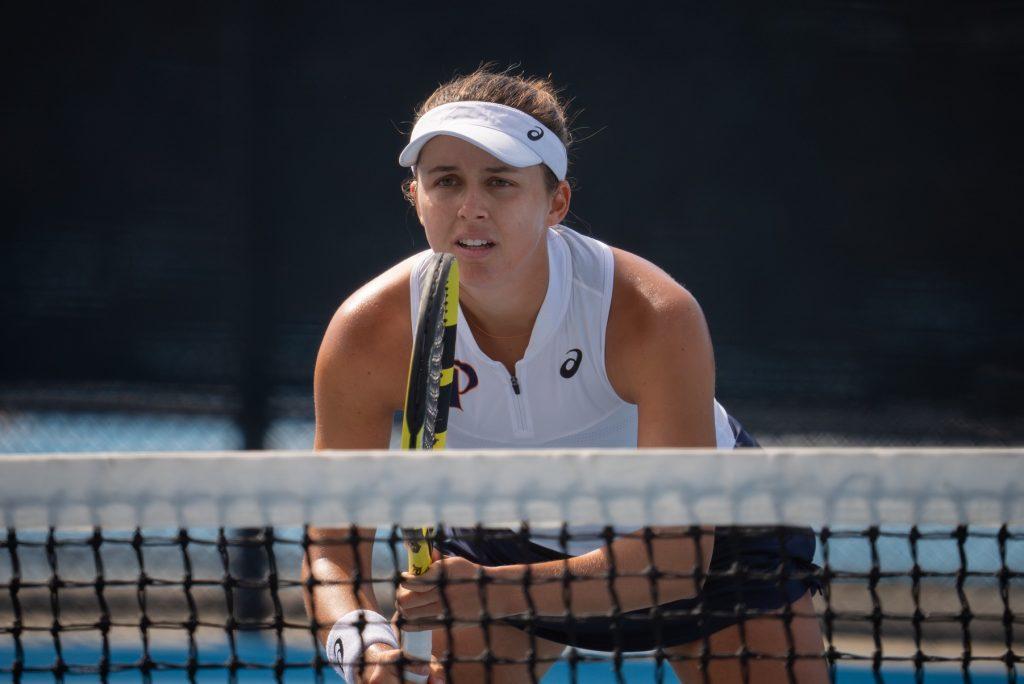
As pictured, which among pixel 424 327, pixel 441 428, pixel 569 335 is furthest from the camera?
pixel 569 335

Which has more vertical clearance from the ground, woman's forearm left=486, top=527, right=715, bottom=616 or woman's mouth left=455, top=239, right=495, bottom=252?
woman's mouth left=455, top=239, right=495, bottom=252

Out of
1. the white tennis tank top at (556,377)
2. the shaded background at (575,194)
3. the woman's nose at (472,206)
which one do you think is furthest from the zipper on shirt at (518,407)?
the shaded background at (575,194)

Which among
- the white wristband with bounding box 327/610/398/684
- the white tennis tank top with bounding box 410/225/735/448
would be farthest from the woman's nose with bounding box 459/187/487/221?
the white wristband with bounding box 327/610/398/684

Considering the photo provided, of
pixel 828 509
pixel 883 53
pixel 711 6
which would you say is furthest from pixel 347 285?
pixel 828 509

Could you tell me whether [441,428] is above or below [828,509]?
above

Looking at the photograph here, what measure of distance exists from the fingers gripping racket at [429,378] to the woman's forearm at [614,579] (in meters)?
0.13

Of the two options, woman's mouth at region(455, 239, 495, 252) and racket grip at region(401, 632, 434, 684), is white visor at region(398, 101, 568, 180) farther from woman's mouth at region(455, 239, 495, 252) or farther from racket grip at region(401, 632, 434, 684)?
racket grip at region(401, 632, 434, 684)

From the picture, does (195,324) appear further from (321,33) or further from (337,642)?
(337,642)

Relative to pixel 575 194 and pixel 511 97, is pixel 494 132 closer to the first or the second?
pixel 511 97

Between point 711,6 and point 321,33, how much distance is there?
1285mm

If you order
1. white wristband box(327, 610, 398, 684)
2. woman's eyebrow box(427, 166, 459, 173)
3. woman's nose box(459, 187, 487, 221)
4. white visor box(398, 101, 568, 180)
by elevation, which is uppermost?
white visor box(398, 101, 568, 180)

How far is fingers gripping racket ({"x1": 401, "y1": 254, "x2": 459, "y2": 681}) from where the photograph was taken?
1612 mm

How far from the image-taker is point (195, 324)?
392 centimetres

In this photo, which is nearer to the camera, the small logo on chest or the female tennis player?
the female tennis player
